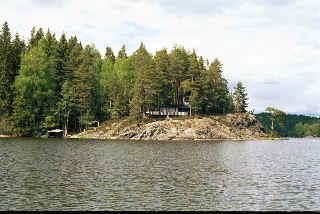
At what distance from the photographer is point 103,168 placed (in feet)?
139

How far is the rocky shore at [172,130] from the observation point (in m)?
115

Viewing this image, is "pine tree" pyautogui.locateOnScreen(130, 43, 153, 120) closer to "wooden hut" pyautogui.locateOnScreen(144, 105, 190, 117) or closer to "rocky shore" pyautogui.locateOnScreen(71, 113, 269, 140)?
"rocky shore" pyautogui.locateOnScreen(71, 113, 269, 140)

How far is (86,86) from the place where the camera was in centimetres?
12325

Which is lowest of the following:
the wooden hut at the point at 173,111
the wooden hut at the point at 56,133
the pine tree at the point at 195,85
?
the wooden hut at the point at 56,133

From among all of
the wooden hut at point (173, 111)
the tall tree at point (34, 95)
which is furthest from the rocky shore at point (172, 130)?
the tall tree at point (34, 95)

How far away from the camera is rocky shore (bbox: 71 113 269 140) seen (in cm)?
11456

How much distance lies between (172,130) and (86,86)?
34481 mm

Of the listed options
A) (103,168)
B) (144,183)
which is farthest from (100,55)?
(144,183)

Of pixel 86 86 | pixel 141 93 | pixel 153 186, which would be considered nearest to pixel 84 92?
pixel 86 86

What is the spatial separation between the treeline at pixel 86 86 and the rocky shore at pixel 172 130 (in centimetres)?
500

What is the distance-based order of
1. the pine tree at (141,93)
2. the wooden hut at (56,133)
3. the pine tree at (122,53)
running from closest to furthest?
the wooden hut at (56,133)
the pine tree at (141,93)
the pine tree at (122,53)

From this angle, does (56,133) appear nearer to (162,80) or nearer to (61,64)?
(61,64)

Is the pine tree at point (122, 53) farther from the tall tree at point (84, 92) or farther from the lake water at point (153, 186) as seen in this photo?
the lake water at point (153, 186)

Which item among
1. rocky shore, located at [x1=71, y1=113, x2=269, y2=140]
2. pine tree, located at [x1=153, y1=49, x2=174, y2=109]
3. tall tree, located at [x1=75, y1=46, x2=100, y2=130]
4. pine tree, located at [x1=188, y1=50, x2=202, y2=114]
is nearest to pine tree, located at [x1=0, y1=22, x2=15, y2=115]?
tall tree, located at [x1=75, y1=46, x2=100, y2=130]
